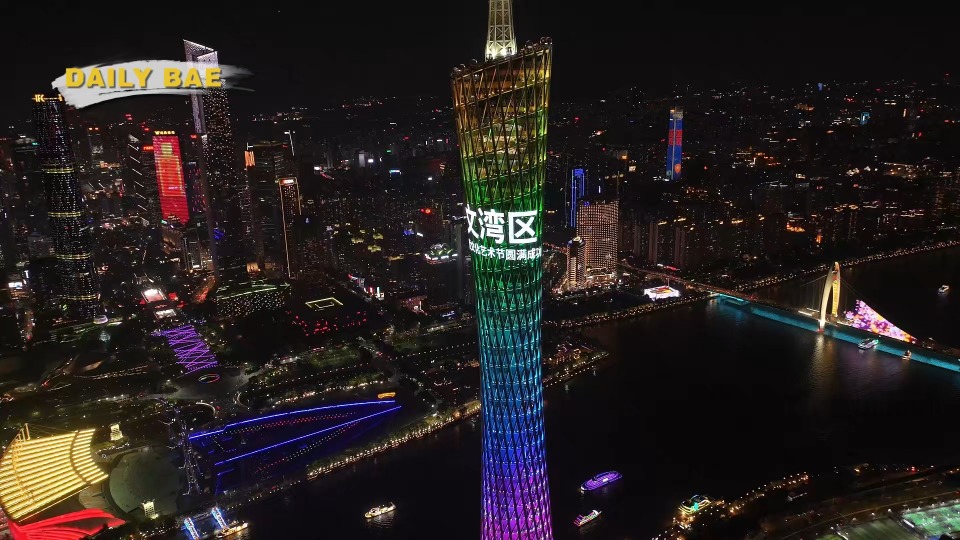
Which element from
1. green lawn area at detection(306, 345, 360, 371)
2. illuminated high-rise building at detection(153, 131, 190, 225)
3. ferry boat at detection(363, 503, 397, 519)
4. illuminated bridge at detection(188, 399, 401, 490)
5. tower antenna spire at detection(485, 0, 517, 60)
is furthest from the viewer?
illuminated high-rise building at detection(153, 131, 190, 225)

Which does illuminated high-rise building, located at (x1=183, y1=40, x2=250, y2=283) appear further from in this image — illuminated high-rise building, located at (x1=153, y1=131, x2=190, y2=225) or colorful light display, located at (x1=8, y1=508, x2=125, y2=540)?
colorful light display, located at (x1=8, y1=508, x2=125, y2=540)

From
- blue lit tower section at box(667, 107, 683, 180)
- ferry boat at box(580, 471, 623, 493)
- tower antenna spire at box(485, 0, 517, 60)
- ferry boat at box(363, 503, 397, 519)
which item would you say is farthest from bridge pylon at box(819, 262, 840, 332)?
tower antenna spire at box(485, 0, 517, 60)

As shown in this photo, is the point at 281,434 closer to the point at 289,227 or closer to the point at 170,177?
the point at 289,227

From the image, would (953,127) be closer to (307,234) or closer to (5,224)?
(307,234)

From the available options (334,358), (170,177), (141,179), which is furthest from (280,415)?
(141,179)

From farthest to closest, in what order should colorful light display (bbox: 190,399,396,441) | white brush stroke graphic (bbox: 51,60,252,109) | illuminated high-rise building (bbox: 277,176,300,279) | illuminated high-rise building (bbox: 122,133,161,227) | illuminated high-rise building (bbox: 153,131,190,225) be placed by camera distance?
illuminated high-rise building (bbox: 122,133,161,227) < illuminated high-rise building (bbox: 153,131,190,225) < illuminated high-rise building (bbox: 277,176,300,279) < colorful light display (bbox: 190,399,396,441) < white brush stroke graphic (bbox: 51,60,252,109)

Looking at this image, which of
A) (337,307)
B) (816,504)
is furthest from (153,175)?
(816,504)
